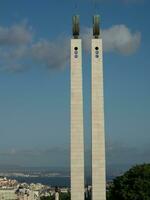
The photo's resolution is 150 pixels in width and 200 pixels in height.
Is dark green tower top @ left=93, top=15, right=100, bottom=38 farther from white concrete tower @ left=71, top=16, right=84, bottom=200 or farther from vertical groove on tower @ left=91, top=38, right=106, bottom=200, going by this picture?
vertical groove on tower @ left=91, top=38, right=106, bottom=200

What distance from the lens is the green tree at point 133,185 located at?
5172 cm

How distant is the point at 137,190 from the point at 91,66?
54.5 feet

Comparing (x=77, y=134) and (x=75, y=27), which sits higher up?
(x=75, y=27)

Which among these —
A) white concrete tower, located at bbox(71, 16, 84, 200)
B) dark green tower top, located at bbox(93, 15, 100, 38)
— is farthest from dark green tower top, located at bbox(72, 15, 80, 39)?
dark green tower top, located at bbox(93, 15, 100, 38)

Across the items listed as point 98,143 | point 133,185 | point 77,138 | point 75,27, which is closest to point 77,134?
point 77,138

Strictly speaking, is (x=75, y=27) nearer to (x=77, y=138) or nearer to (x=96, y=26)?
(x=96, y=26)

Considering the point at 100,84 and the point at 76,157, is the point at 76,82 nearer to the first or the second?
the point at 100,84

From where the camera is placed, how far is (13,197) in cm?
15800

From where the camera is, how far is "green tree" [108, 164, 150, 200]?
51.7 meters

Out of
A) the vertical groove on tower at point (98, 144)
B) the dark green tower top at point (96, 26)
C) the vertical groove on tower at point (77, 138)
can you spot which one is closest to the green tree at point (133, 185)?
the vertical groove on tower at point (98, 144)

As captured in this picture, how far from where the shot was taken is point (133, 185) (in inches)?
2083

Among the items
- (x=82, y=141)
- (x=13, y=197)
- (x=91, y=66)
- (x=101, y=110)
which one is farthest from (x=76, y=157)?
(x=13, y=197)

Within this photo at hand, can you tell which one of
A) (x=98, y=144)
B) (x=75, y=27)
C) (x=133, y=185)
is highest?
(x=75, y=27)

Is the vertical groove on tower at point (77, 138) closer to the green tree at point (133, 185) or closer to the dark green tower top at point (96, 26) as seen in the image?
the dark green tower top at point (96, 26)
